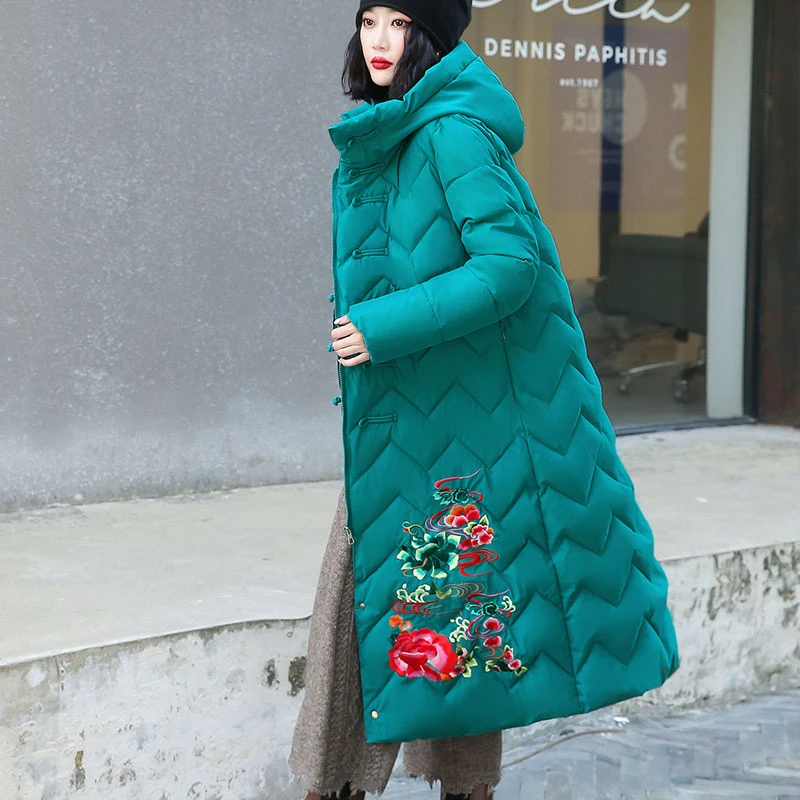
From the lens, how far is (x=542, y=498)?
2299 millimetres

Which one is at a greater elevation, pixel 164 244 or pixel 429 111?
pixel 429 111

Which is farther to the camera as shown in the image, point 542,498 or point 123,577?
point 123,577

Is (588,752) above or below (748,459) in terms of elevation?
below

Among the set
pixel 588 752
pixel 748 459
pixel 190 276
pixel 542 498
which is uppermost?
pixel 190 276

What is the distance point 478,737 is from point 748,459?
9.81 ft

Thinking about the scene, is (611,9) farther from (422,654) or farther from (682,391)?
(422,654)

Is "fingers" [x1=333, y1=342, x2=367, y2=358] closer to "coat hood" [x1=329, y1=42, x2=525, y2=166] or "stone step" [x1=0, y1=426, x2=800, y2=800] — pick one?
"coat hood" [x1=329, y1=42, x2=525, y2=166]

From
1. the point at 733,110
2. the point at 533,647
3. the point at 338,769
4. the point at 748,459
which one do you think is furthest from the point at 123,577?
the point at 733,110

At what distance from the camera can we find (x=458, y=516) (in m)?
2.27

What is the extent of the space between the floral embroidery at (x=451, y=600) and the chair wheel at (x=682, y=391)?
3854 millimetres

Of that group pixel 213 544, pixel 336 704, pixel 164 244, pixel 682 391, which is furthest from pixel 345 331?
pixel 682 391

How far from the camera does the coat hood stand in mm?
2135

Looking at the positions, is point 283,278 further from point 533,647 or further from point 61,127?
point 533,647

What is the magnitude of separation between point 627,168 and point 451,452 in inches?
149
